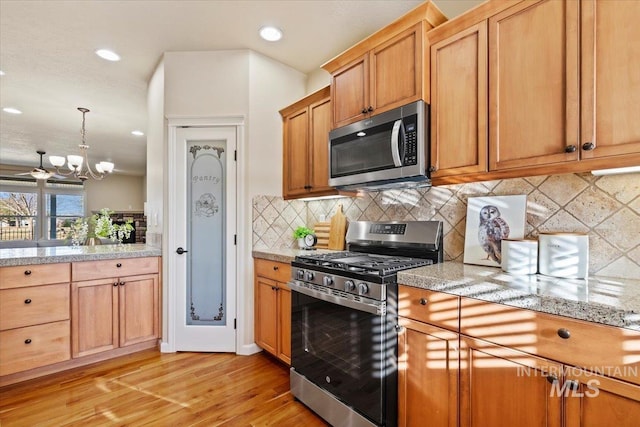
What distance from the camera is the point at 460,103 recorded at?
1650mm

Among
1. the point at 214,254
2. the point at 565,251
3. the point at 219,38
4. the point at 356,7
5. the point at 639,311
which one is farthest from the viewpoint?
the point at 214,254

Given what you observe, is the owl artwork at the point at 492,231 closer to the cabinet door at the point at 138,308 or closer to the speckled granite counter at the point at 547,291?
the speckled granite counter at the point at 547,291

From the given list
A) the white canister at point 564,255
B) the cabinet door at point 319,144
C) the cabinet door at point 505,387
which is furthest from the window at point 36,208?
the white canister at point 564,255

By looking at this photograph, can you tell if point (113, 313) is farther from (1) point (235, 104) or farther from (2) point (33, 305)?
(1) point (235, 104)

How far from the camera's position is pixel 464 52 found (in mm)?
1635

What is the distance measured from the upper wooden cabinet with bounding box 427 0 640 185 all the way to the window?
31.7ft

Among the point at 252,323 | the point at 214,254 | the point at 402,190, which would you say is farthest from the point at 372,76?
the point at 252,323

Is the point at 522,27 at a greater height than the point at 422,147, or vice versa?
the point at 522,27

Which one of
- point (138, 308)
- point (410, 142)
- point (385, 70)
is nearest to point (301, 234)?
point (410, 142)

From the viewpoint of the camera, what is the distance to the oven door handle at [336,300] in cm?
156

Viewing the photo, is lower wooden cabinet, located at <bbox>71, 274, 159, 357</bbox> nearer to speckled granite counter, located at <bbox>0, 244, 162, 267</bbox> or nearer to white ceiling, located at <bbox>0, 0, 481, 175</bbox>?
speckled granite counter, located at <bbox>0, 244, 162, 267</bbox>

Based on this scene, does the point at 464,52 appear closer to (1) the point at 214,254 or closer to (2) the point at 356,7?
(2) the point at 356,7

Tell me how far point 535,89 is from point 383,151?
81cm

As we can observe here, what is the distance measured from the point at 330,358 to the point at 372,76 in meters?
1.84
